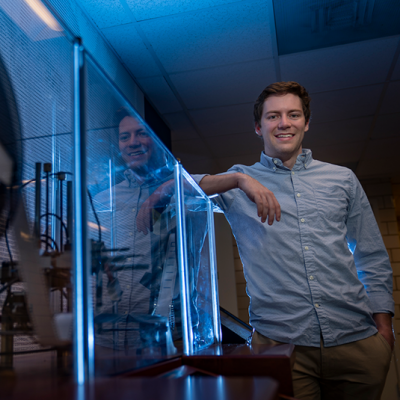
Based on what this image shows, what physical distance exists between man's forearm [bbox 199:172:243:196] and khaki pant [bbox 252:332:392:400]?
0.51 metres

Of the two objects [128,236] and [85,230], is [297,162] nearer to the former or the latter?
[128,236]

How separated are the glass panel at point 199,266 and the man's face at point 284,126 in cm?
34

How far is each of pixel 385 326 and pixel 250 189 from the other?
2.18ft

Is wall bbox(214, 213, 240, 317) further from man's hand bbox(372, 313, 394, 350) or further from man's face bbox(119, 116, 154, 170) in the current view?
man's face bbox(119, 116, 154, 170)

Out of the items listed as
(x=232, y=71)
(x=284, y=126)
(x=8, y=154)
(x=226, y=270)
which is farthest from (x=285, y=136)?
(x=226, y=270)

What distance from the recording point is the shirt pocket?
136 cm

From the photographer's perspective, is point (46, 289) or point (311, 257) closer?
point (46, 289)

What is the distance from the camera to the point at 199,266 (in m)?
1.12

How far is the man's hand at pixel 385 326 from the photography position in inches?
52.5

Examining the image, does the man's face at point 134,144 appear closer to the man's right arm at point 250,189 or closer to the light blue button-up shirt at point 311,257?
the man's right arm at point 250,189

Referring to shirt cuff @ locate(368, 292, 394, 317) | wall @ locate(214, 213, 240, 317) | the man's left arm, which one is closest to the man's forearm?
the man's left arm

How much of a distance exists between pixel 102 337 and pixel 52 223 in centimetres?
19

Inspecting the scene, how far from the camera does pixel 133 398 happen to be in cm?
40

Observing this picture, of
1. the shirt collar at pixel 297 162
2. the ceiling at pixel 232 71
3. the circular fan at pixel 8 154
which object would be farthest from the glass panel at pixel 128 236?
the ceiling at pixel 232 71
